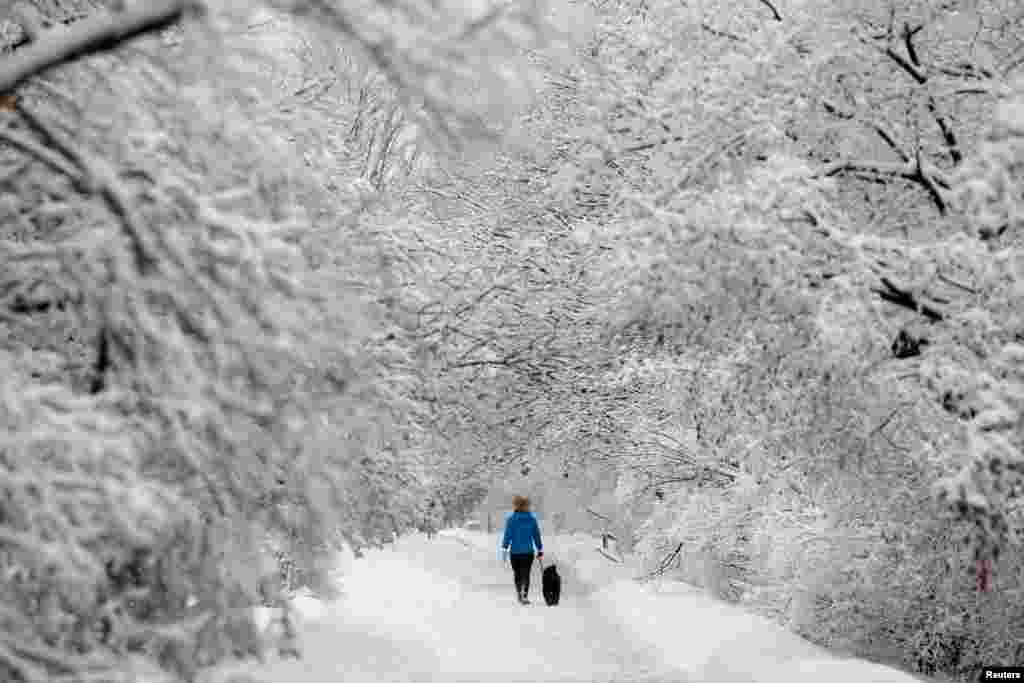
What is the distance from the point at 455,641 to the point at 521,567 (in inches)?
178

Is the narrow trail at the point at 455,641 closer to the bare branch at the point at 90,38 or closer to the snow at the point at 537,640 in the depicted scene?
the snow at the point at 537,640

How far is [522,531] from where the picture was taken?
17.2m

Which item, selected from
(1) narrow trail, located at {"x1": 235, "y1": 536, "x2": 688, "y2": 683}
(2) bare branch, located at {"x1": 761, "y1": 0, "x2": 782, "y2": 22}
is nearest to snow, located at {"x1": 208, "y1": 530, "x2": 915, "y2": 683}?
(1) narrow trail, located at {"x1": 235, "y1": 536, "x2": 688, "y2": 683}

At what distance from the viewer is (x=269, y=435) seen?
18.2 feet

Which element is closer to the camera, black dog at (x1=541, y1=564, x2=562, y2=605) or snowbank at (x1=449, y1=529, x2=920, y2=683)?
snowbank at (x1=449, y1=529, x2=920, y2=683)

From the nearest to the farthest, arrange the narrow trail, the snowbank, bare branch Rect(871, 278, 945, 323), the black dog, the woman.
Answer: bare branch Rect(871, 278, 945, 323)
the snowbank
the narrow trail
the woman
the black dog

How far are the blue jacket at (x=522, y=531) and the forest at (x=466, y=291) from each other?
3912mm

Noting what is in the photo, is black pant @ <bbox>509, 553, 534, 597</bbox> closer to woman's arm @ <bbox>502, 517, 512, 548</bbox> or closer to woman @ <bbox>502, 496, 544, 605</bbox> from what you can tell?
woman @ <bbox>502, 496, 544, 605</bbox>

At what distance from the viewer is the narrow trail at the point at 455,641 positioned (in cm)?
1095

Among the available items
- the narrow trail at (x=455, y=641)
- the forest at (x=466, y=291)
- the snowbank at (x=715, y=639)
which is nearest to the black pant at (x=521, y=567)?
the narrow trail at (x=455, y=641)

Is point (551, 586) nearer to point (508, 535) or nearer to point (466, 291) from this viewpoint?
point (508, 535)

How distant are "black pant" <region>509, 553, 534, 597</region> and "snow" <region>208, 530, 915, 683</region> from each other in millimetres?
Result: 273

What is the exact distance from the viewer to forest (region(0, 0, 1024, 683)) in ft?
15.8

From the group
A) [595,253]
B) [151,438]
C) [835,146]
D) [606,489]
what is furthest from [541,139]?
[606,489]
